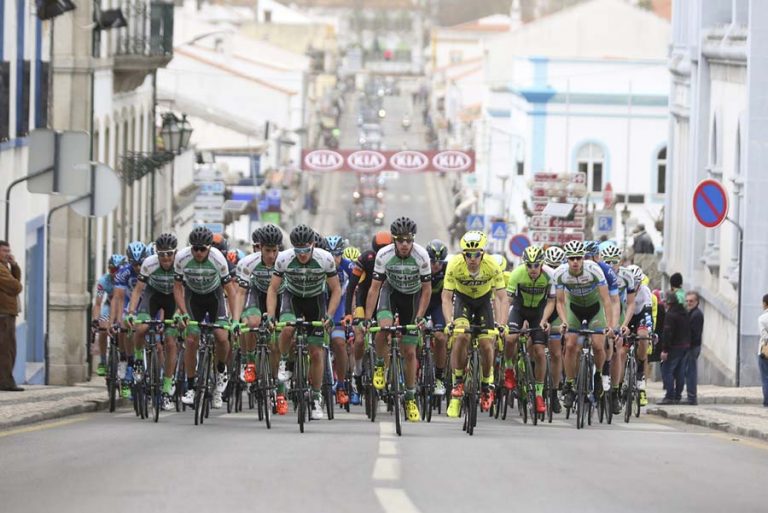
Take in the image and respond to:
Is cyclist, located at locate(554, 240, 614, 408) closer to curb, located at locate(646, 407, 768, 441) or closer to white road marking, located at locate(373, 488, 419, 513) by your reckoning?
curb, located at locate(646, 407, 768, 441)

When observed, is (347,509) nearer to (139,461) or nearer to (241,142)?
(139,461)

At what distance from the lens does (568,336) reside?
20.6 meters

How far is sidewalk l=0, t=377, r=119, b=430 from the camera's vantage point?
1956cm

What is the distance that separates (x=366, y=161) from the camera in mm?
68750

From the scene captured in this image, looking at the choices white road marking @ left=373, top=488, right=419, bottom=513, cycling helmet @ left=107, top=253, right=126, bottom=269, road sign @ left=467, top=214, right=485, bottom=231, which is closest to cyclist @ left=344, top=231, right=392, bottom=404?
cycling helmet @ left=107, top=253, right=126, bottom=269

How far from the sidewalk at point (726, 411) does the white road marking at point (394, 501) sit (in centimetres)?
779

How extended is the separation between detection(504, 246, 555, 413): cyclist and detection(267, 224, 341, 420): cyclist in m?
2.76

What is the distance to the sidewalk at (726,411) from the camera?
2081cm

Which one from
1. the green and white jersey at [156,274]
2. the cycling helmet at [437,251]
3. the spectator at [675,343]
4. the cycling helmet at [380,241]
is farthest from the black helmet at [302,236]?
the spectator at [675,343]

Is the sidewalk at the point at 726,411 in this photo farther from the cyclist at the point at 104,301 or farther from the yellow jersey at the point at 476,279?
the cyclist at the point at 104,301

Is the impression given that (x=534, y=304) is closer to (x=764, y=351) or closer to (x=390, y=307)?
(x=390, y=307)

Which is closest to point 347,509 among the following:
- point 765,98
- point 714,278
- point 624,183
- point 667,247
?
point 765,98

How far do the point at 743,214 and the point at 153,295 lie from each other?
14.4m

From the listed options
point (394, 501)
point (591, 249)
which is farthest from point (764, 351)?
point (394, 501)
